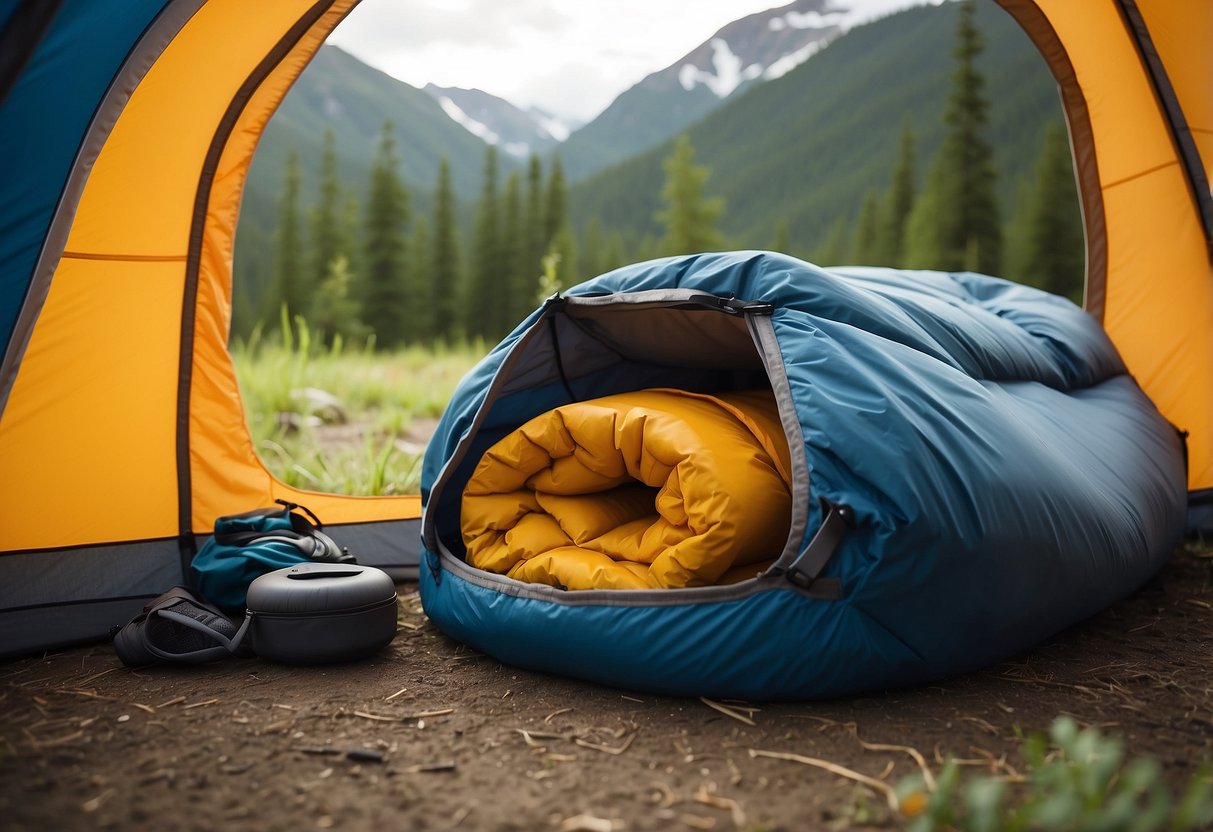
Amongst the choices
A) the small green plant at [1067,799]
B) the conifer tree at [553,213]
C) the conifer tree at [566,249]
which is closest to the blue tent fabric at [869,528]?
the small green plant at [1067,799]

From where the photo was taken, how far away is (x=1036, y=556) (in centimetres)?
200

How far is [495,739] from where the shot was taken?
1.83 meters

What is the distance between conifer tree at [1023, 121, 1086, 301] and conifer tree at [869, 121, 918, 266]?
4197 mm

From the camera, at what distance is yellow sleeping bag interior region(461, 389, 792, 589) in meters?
2.10

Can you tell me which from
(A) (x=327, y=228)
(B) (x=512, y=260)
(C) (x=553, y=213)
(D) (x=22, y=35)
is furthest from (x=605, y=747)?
(A) (x=327, y=228)

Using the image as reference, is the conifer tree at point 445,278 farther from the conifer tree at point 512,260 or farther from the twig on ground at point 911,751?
the twig on ground at point 911,751

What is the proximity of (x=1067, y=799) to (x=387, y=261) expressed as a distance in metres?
24.9

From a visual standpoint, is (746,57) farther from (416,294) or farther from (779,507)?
(779,507)

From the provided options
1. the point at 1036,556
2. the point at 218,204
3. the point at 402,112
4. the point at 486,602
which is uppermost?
the point at 402,112

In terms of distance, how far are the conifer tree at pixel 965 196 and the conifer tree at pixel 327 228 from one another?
18236mm

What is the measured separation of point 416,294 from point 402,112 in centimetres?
7088

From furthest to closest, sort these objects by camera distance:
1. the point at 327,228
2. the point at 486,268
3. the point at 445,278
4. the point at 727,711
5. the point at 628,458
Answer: the point at 327,228 → the point at 486,268 → the point at 445,278 → the point at 628,458 → the point at 727,711

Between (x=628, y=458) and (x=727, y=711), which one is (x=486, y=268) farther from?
(x=727, y=711)

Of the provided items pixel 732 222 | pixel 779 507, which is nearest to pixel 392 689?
pixel 779 507
